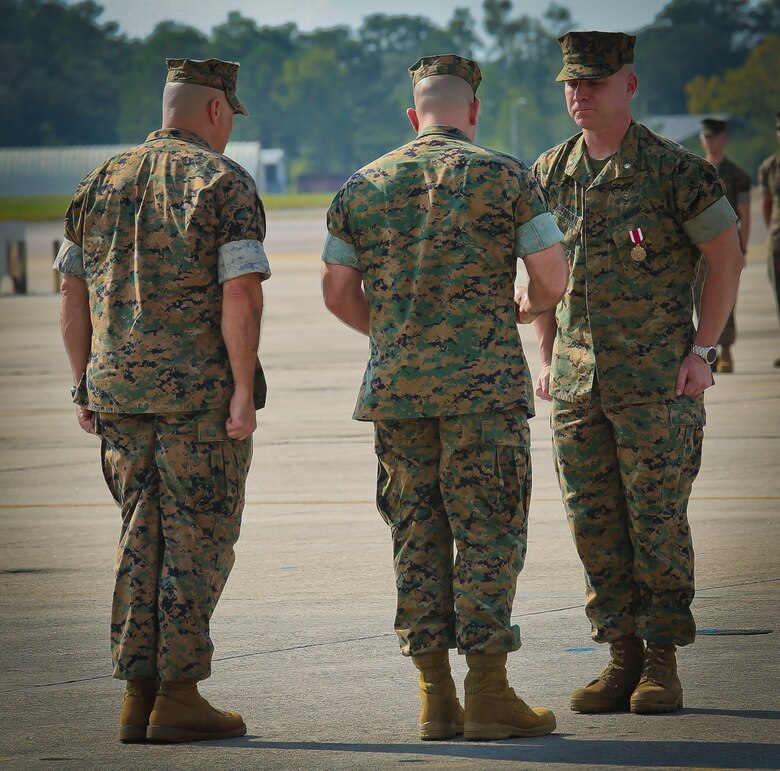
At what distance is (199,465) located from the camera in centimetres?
492

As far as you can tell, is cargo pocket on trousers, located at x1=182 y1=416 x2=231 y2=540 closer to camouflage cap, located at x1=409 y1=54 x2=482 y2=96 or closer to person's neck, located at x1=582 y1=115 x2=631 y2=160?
camouflage cap, located at x1=409 y1=54 x2=482 y2=96

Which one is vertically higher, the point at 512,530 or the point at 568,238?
the point at 568,238

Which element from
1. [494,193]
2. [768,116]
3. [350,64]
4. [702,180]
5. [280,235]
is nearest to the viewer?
[494,193]

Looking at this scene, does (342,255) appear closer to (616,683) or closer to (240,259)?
(240,259)

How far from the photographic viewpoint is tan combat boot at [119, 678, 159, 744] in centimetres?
485

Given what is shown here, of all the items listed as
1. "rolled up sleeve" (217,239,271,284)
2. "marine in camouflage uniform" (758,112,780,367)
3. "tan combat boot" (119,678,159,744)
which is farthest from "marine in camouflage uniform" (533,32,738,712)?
"marine in camouflage uniform" (758,112,780,367)

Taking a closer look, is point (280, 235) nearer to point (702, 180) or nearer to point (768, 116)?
point (702, 180)

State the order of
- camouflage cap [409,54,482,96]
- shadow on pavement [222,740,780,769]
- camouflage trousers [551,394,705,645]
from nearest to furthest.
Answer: shadow on pavement [222,740,780,769] → camouflage cap [409,54,482,96] → camouflage trousers [551,394,705,645]

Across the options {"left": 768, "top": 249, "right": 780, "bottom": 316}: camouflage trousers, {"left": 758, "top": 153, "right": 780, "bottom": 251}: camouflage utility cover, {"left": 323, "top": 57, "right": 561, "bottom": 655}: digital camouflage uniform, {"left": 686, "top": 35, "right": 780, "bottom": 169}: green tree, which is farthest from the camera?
{"left": 686, "top": 35, "right": 780, "bottom": 169}: green tree

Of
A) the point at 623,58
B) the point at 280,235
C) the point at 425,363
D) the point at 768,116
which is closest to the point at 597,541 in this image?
the point at 425,363

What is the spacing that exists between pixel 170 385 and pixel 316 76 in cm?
18034

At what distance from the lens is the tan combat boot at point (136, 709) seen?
4.85 metres

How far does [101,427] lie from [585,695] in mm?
1800

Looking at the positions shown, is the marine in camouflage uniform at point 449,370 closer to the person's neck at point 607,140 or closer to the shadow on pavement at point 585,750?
the shadow on pavement at point 585,750
